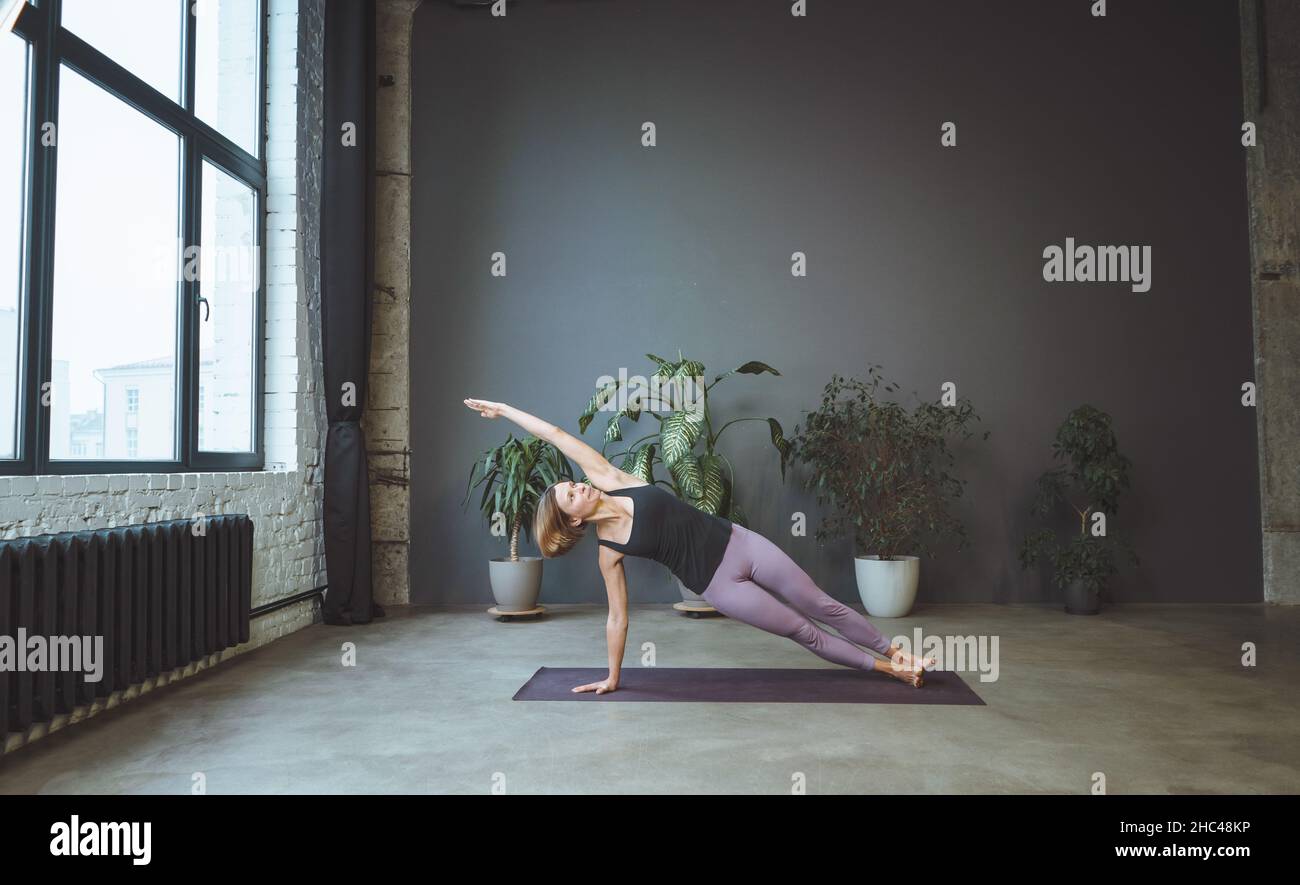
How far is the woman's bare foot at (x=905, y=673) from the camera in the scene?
11.3 feet

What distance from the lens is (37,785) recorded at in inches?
94.8

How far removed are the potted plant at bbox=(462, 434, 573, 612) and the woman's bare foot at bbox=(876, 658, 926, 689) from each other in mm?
2387

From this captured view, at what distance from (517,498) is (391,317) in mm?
1739

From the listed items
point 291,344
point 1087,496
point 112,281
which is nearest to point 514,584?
point 291,344

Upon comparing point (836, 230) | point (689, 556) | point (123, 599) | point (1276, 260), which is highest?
point (836, 230)

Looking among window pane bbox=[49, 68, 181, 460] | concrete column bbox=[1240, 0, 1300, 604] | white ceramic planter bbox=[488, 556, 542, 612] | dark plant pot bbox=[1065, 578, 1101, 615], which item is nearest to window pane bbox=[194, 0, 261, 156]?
window pane bbox=[49, 68, 181, 460]

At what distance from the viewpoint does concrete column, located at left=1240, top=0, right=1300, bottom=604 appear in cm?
555

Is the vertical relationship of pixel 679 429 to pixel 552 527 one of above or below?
above

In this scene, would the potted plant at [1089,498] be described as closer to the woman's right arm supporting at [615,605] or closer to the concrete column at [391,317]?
the woman's right arm supporting at [615,605]

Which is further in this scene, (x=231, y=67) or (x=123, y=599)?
(x=231, y=67)

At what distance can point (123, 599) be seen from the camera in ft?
10.3

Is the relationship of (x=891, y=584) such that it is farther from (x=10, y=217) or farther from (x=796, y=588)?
(x=10, y=217)

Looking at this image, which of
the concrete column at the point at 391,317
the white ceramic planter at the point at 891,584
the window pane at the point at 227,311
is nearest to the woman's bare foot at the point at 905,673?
the white ceramic planter at the point at 891,584
